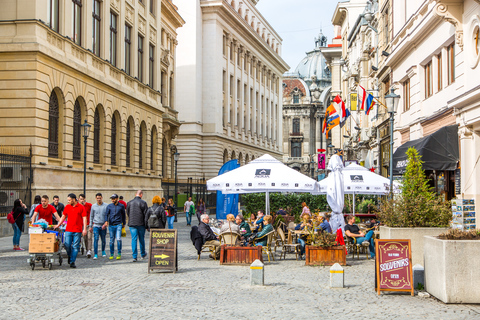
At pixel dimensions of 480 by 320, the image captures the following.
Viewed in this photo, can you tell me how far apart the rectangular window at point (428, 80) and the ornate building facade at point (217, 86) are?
3908 cm

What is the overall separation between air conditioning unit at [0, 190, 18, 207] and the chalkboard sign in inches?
424

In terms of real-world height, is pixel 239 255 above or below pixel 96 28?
below

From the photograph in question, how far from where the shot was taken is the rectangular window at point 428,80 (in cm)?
2327

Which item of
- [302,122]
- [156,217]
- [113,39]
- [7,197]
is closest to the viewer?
[156,217]

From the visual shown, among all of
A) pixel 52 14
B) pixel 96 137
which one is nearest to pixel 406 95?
pixel 96 137

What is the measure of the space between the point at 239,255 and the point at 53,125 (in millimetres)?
14355

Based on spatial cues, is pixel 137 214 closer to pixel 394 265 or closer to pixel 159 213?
pixel 159 213

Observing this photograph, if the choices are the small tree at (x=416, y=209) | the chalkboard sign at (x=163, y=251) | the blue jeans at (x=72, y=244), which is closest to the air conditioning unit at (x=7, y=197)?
the blue jeans at (x=72, y=244)

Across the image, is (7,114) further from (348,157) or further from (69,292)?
(348,157)

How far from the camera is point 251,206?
37.3 meters

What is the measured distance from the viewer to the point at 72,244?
48.8 feet

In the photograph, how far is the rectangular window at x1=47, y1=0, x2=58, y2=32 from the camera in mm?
26095

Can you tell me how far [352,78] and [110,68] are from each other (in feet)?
83.6

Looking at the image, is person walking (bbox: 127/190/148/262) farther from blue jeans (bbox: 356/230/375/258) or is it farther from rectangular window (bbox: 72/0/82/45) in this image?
rectangular window (bbox: 72/0/82/45)
